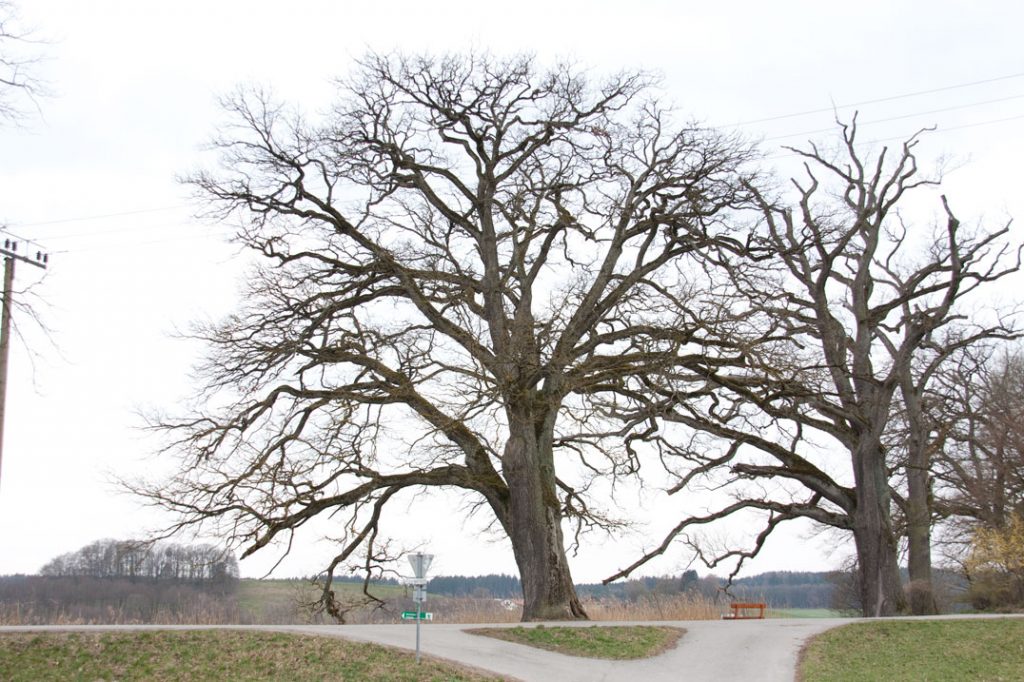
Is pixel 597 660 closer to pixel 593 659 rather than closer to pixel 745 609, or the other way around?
pixel 593 659

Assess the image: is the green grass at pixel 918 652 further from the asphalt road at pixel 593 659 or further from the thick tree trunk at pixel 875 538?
the thick tree trunk at pixel 875 538

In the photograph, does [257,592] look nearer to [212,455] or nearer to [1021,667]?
[212,455]

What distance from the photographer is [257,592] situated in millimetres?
45188

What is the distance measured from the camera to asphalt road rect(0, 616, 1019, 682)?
17.0 m

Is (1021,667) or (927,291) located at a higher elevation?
(927,291)

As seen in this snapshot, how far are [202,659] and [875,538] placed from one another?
61.2 ft

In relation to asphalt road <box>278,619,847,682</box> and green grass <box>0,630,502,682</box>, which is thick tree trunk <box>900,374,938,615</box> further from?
green grass <box>0,630,502,682</box>

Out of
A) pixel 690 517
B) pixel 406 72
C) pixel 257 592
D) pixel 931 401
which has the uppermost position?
pixel 406 72

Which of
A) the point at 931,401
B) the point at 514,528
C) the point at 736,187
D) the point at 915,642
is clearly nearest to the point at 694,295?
the point at 736,187

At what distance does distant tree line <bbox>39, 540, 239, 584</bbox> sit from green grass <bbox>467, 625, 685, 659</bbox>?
19.7ft

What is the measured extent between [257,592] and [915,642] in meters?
31.5

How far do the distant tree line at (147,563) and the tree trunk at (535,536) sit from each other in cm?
617

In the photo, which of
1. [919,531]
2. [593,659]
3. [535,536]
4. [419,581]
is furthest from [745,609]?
[419,581]

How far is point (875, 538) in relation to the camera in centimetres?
2788
